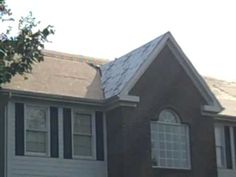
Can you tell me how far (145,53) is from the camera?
27.6m

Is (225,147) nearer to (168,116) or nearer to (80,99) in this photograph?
(168,116)

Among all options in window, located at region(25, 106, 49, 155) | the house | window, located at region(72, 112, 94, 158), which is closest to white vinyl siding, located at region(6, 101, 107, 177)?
the house

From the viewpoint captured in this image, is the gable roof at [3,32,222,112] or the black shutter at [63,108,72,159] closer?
the black shutter at [63,108,72,159]

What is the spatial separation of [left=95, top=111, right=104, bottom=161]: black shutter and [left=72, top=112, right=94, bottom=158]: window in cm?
23

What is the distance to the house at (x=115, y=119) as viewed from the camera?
2461cm

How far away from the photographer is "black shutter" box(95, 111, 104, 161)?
85.9ft

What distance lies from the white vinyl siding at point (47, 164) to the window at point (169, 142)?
2337 mm

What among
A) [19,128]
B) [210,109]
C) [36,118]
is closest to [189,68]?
[210,109]

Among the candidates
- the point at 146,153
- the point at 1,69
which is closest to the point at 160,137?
the point at 146,153

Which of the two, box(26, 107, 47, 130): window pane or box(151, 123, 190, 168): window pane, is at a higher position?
box(26, 107, 47, 130): window pane

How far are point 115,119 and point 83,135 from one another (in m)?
1.49

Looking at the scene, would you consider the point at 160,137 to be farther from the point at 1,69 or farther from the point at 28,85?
the point at 1,69

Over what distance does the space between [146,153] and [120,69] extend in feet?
14.5

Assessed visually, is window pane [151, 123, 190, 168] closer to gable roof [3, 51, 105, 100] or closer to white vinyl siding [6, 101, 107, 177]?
white vinyl siding [6, 101, 107, 177]
